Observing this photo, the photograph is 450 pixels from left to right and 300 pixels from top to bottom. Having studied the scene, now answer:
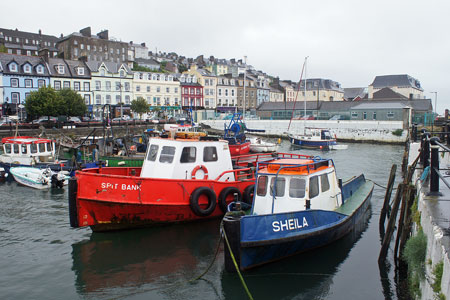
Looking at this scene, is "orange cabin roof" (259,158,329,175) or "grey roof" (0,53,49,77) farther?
"grey roof" (0,53,49,77)

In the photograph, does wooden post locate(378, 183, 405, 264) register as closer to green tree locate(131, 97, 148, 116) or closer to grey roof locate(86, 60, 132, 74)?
green tree locate(131, 97, 148, 116)

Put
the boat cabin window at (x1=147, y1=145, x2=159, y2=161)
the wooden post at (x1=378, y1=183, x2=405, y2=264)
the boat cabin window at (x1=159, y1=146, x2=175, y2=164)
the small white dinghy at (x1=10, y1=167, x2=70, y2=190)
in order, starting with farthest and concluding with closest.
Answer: the small white dinghy at (x1=10, y1=167, x2=70, y2=190), the boat cabin window at (x1=147, y1=145, x2=159, y2=161), the boat cabin window at (x1=159, y1=146, x2=175, y2=164), the wooden post at (x1=378, y1=183, x2=405, y2=264)

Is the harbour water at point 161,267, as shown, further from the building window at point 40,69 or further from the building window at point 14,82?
the building window at point 40,69

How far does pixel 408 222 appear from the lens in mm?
8906

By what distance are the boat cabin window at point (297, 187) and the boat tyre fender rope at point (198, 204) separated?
367 centimetres

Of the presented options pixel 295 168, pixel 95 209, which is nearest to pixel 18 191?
pixel 95 209

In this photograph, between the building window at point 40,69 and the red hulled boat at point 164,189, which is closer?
the red hulled boat at point 164,189

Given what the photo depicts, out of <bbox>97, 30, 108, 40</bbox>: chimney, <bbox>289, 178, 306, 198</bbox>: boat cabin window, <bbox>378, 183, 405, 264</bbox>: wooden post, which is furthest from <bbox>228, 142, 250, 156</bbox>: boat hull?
<bbox>97, 30, 108, 40</bbox>: chimney

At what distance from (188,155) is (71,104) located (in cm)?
3729

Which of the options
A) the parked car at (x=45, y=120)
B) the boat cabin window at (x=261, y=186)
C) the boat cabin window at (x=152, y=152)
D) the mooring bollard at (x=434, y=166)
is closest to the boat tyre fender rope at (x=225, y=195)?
the boat cabin window at (x=261, y=186)

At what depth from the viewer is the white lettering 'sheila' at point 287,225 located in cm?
972

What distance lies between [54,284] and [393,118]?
50.9m

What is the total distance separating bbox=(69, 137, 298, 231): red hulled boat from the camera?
12.7 meters

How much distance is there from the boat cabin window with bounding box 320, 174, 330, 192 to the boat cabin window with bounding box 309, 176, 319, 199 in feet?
0.92
